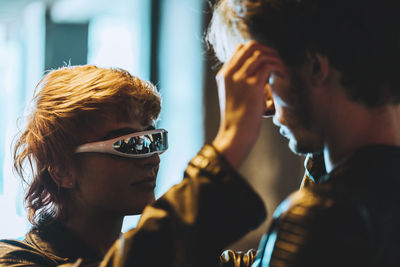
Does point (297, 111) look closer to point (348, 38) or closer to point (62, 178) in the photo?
point (348, 38)

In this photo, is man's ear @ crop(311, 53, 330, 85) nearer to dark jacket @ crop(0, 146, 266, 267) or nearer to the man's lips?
dark jacket @ crop(0, 146, 266, 267)

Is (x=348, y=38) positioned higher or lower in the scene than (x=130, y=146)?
higher

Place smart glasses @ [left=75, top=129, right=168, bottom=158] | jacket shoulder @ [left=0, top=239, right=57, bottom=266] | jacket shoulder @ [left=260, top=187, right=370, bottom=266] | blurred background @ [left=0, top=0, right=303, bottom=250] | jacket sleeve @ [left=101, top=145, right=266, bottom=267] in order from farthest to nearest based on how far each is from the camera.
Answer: blurred background @ [left=0, top=0, right=303, bottom=250], smart glasses @ [left=75, top=129, right=168, bottom=158], jacket shoulder @ [left=0, top=239, right=57, bottom=266], jacket sleeve @ [left=101, top=145, right=266, bottom=267], jacket shoulder @ [left=260, top=187, right=370, bottom=266]

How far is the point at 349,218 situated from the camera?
0.80m

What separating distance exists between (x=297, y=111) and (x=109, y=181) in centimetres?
74

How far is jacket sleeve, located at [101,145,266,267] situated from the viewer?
893mm

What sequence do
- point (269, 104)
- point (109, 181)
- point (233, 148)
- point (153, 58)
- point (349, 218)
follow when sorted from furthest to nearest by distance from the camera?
1. point (153, 58)
2. point (109, 181)
3. point (269, 104)
4. point (233, 148)
5. point (349, 218)

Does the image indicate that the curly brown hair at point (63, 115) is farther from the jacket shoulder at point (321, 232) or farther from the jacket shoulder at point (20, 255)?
the jacket shoulder at point (321, 232)

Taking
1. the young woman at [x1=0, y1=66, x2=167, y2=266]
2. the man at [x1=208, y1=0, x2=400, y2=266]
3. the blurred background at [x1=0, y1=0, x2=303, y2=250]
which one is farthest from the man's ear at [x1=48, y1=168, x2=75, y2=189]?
the blurred background at [x1=0, y1=0, x2=303, y2=250]

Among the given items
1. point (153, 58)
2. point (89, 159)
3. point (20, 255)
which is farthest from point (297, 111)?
point (153, 58)

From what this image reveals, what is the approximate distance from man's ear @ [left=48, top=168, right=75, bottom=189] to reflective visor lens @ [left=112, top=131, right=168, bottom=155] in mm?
193

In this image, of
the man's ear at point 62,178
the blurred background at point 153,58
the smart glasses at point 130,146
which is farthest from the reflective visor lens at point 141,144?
the blurred background at point 153,58

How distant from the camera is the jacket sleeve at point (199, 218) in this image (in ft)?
2.93

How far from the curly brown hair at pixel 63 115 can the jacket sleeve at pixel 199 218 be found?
25.8 inches
